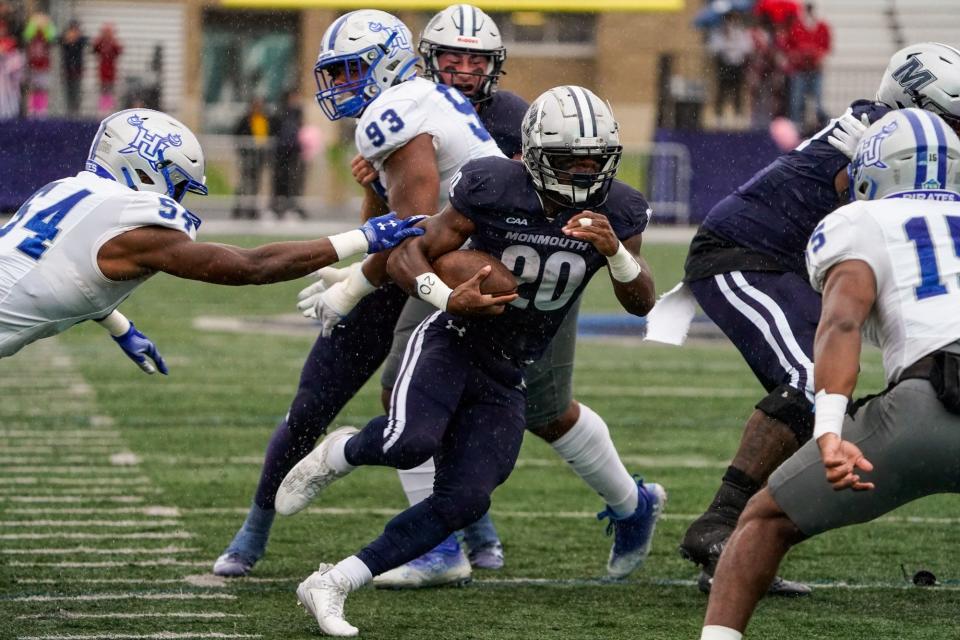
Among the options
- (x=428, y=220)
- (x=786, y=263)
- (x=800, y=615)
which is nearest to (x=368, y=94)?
(x=428, y=220)

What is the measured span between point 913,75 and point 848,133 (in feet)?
0.81

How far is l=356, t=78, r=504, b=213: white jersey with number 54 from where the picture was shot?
461cm

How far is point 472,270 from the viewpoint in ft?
13.7

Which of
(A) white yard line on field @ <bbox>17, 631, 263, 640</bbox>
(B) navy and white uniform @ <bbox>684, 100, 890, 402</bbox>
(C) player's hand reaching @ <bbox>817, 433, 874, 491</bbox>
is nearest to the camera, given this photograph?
(C) player's hand reaching @ <bbox>817, 433, 874, 491</bbox>

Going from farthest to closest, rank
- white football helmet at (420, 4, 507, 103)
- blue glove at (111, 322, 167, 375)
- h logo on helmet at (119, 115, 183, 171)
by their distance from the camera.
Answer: white football helmet at (420, 4, 507, 103) < blue glove at (111, 322, 167, 375) < h logo on helmet at (119, 115, 183, 171)

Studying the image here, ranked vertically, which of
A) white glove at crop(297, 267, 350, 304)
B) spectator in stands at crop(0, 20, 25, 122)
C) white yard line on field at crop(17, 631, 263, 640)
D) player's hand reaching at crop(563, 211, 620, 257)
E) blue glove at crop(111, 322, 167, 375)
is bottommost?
spectator in stands at crop(0, 20, 25, 122)

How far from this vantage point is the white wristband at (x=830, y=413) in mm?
3189

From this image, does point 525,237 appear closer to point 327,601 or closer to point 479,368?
point 479,368

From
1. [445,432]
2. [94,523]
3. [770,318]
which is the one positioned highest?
[770,318]

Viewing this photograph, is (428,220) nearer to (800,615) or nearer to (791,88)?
(800,615)

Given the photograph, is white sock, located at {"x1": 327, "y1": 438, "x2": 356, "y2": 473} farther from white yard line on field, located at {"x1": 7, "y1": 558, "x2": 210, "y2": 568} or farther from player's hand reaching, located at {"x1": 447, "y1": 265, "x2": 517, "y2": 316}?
white yard line on field, located at {"x1": 7, "y1": 558, "x2": 210, "y2": 568}

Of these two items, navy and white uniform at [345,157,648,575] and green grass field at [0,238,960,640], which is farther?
green grass field at [0,238,960,640]

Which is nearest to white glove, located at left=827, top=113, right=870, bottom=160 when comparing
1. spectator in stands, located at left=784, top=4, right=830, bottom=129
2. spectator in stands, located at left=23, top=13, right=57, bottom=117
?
spectator in stands, located at left=784, top=4, right=830, bottom=129

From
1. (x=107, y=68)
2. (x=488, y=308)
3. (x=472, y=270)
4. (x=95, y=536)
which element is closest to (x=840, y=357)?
(x=488, y=308)
